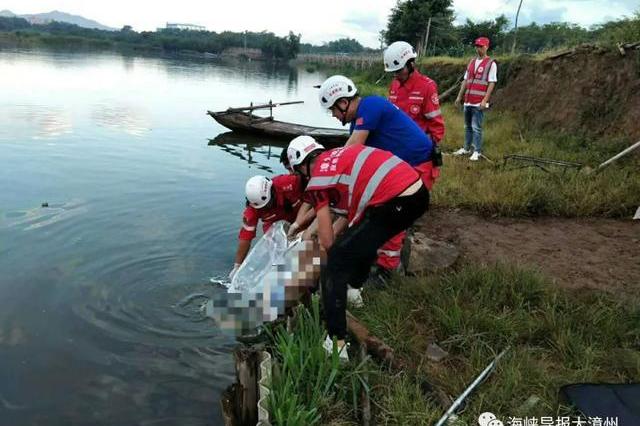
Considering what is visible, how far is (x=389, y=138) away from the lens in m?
4.51

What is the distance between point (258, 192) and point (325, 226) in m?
1.74

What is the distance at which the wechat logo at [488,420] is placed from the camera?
9.20 ft

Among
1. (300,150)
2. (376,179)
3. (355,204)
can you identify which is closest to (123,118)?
(300,150)

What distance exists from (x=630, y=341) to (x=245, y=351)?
280cm

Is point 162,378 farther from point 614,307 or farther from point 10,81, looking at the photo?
point 10,81

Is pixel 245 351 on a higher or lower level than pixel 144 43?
lower

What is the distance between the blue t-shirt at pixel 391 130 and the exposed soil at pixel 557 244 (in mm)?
1295

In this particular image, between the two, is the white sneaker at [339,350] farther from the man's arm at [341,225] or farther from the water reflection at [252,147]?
the water reflection at [252,147]

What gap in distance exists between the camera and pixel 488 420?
2.83m

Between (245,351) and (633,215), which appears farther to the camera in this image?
(633,215)

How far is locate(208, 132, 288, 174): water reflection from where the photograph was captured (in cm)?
1433

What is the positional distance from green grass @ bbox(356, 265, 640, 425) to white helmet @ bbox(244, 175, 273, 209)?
1451mm

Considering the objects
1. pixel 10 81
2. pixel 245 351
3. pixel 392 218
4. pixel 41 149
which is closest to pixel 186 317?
pixel 245 351

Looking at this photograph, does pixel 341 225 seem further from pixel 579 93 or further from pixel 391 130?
pixel 579 93
